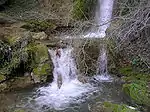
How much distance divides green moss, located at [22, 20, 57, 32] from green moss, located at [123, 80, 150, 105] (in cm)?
415

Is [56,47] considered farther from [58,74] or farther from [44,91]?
[44,91]

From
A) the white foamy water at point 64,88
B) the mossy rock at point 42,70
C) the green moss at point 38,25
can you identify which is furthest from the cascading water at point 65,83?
the green moss at point 38,25

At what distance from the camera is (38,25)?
35.4 ft

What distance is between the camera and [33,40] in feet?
30.1

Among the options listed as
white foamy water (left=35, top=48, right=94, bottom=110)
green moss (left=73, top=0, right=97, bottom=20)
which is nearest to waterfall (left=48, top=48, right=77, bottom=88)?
white foamy water (left=35, top=48, right=94, bottom=110)

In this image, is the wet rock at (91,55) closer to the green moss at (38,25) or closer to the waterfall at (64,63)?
the waterfall at (64,63)

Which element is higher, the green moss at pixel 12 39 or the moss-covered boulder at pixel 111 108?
the green moss at pixel 12 39

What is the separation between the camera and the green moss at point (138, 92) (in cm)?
701

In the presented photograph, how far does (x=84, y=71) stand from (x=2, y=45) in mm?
2345

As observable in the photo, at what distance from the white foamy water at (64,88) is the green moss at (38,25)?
2.02 meters

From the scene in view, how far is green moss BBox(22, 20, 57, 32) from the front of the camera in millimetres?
10578

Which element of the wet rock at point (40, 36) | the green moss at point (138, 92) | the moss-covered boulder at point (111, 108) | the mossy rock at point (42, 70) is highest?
the wet rock at point (40, 36)

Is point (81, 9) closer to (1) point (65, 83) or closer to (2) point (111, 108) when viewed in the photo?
(1) point (65, 83)

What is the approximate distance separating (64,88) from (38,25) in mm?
3258
